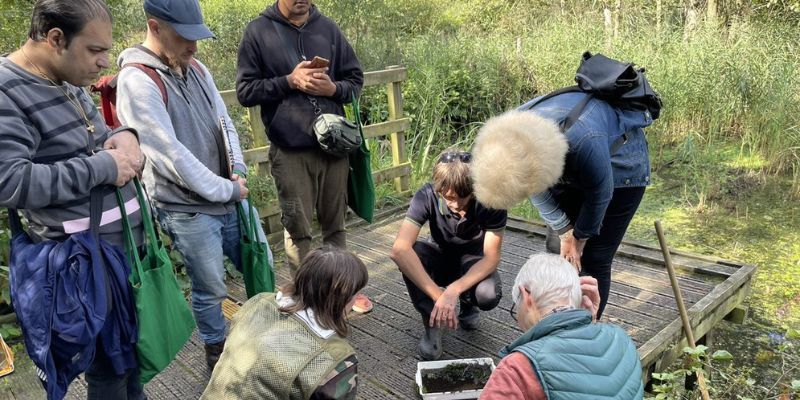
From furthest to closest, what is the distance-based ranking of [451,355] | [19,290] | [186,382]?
1. [451,355]
2. [186,382]
3. [19,290]

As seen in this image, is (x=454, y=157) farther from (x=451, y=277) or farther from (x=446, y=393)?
(x=446, y=393)

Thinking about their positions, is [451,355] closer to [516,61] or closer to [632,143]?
[632,143]

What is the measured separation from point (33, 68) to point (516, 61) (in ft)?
21.7

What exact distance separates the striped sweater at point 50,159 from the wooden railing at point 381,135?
2095mm

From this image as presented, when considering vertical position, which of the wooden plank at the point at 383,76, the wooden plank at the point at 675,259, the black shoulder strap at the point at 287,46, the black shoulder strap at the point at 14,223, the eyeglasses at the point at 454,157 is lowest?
the wooden plank at the point at 675,259

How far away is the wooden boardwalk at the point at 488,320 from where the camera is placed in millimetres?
2617

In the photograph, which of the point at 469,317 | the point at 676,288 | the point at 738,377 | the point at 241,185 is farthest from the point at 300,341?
the point at 738,377

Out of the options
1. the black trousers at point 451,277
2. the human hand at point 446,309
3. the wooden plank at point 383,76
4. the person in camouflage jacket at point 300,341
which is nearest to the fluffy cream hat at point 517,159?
the person in camouflage jacket at point 300,341

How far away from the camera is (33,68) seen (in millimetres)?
1611

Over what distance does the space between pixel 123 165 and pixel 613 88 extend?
5.68ft

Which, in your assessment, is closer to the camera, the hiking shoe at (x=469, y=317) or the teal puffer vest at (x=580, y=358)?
the teal puffer vest at (x=580, y=358)

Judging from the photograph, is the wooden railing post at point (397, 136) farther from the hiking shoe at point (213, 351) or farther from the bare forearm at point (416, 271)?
the hiking shoe at point (213, 351)

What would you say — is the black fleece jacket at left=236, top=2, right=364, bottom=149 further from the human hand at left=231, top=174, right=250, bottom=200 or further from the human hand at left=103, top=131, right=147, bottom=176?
the human hand at left=103, top=131, right=147, bottom=176

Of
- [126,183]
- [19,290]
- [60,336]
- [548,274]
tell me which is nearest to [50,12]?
[126,183]
